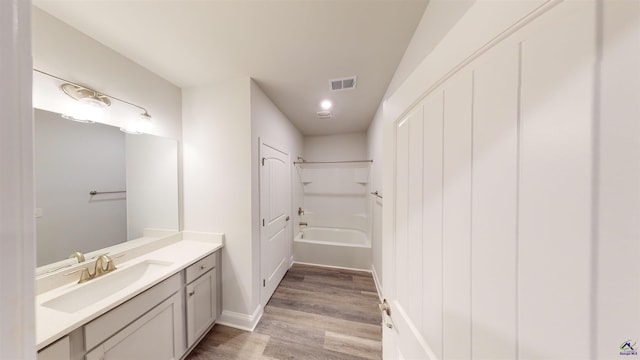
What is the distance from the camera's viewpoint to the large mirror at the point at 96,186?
114 centimetres

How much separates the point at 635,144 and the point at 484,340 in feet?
1.42

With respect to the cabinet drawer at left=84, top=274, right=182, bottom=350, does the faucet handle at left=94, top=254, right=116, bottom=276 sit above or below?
above

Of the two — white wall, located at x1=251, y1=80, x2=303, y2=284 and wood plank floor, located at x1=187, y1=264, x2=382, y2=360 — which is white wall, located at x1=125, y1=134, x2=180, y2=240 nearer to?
white wall, located at x1=251, y1=80, x2=303, y2=284

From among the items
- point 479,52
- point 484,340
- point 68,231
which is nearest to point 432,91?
point 479,52

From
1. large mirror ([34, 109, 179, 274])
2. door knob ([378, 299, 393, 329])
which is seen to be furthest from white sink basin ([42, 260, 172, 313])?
door knob ([378, 299, 393, 329])

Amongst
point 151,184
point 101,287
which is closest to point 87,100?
point 151,184

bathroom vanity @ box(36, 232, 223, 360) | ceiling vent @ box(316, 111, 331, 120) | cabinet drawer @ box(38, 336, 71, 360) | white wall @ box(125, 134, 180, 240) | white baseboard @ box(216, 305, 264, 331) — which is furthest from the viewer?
ceiling vent @ box(316, 111, 331, 120)

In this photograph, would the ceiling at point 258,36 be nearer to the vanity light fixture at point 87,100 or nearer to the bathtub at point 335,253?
the vanity light fixture at point 87,100

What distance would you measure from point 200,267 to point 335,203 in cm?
243

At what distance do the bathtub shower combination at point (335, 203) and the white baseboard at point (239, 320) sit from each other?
1.44m

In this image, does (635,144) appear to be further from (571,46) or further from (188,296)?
(188,296)

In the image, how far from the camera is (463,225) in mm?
474

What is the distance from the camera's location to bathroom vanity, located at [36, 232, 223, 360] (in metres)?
0.89

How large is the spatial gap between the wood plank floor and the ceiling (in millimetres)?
2365
